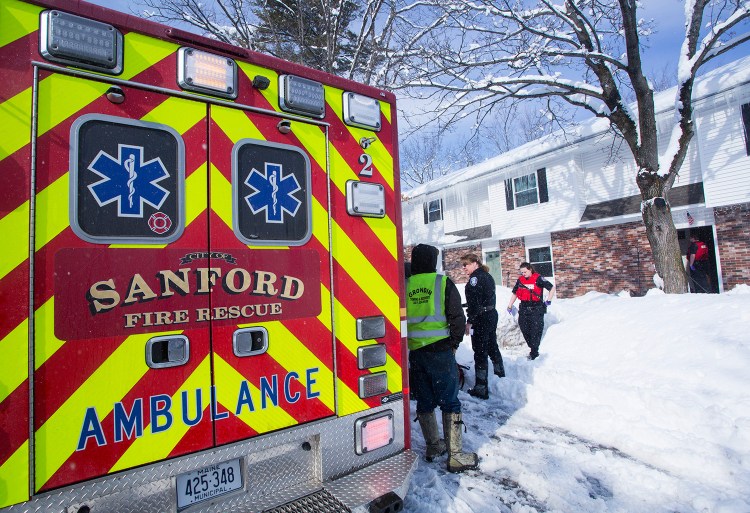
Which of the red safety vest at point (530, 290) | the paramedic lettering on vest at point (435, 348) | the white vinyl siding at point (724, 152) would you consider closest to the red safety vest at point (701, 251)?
the white vinyl siding at point (724, 152)

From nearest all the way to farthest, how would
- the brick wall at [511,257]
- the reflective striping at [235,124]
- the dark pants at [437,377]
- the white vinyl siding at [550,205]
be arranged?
the reflective striping at [235,124]
the dark pants at [437,377]
the white vinyl siding at [550,205]
the brick wall at [511,257]

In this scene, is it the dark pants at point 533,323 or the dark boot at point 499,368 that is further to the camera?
A: the dark pants at point 533,323

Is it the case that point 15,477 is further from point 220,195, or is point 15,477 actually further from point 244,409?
point 220,195

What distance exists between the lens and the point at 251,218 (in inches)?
91.3

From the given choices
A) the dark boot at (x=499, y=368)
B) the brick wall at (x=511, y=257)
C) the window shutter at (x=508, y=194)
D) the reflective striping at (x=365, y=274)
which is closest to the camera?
the reflective striping at (x=365, y=274)

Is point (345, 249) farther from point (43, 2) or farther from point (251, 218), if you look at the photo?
point (43, 2)

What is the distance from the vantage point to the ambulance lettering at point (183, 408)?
183 centimetres

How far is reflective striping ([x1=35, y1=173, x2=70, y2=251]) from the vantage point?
178 cm

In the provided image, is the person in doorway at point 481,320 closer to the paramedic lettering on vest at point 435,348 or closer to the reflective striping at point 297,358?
the paramedic lettering on vest at point 435,348

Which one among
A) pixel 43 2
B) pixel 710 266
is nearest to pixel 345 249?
pixel 43 2

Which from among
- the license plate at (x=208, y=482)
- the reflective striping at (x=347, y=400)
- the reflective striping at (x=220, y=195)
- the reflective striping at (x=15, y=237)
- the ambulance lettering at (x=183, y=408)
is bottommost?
the license plate at (x=208, y=482)

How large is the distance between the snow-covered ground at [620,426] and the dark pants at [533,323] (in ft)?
1.05

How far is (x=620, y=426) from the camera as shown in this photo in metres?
4.16

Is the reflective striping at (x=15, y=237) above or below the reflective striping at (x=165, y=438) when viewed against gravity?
above
